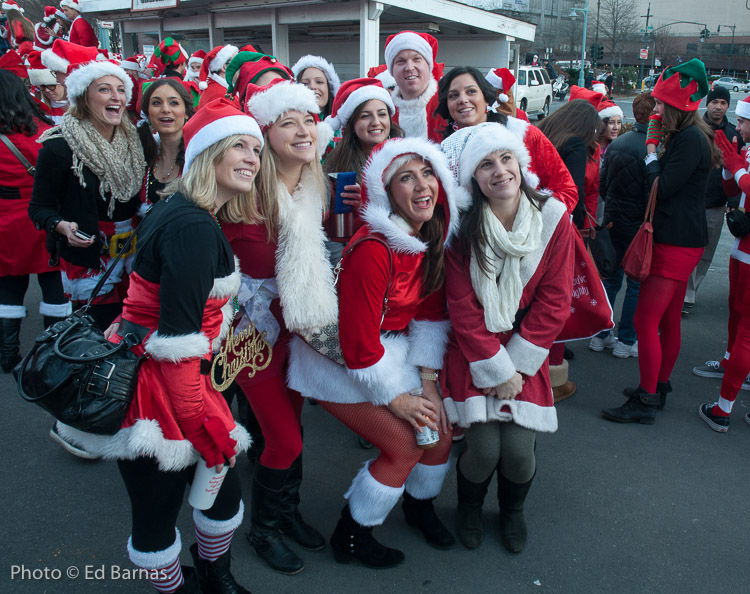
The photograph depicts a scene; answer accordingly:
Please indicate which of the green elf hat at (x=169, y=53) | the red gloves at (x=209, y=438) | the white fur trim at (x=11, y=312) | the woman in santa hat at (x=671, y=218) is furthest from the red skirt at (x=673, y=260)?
the green elf hat at (x=169, y=53)

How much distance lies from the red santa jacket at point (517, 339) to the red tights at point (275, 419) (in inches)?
27.1

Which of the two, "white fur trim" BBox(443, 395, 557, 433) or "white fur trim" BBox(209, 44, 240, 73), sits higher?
"white fur trim" BBox(209, 44, 240, 73)

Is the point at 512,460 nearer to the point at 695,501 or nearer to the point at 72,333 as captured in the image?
the point at 695,501

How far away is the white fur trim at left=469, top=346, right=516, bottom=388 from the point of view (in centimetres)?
248

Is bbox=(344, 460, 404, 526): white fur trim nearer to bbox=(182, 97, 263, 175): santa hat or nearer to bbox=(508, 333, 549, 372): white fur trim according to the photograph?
bbox=(508, 333, 549, 372): white fur trim

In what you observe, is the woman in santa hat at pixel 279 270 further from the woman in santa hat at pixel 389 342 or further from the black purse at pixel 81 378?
the black purse at pixel 81 378

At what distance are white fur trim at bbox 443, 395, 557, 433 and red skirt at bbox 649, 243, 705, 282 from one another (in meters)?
1.60

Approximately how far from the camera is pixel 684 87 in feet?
11.3

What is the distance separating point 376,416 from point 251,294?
0.72 metres

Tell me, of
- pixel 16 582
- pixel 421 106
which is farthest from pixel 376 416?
pixel 421 106

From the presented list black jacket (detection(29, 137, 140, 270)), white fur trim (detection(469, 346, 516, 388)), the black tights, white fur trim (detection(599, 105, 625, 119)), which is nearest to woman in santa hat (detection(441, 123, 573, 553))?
white fur trim (detection(469, 346, 516, 388))

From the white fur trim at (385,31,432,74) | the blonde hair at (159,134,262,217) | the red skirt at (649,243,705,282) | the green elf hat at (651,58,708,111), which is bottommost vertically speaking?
the red skirt at (649,243,705,282)

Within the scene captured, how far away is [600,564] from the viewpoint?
8.45 ft

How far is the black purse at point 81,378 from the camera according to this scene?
67.8 inches
